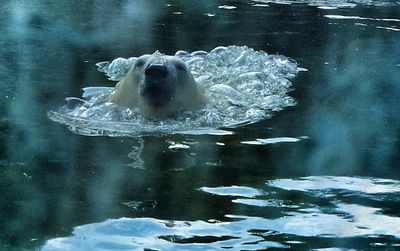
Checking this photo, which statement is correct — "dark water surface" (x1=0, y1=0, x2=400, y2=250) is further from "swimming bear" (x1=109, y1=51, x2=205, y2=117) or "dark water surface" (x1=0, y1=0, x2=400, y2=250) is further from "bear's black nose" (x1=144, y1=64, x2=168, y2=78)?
"bear's black nose" (x1=144, y1=64, x2=168, y2=78)

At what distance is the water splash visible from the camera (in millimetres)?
6895

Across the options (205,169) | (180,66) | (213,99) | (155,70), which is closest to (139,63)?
(180,66)

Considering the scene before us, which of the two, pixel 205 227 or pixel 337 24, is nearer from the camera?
pixel 205 227

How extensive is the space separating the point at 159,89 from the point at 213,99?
37.9 inches

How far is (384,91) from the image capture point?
865 centimetres

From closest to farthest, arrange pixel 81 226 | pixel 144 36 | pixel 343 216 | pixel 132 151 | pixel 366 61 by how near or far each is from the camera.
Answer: pixel 81 226 → pixel 343 216 → pixel 132 151 → pixel 366 61 → pixel 144 36

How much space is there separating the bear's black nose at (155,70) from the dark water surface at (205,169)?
0.74 m

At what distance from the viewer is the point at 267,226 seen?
453cm

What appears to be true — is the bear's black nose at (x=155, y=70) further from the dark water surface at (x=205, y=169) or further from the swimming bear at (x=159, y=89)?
the dark water surface at (x=205, y=169)

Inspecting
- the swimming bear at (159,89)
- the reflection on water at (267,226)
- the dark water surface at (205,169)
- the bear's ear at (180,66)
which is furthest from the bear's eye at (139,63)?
the reflection on water at (267,226)

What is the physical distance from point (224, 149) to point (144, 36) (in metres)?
5.82

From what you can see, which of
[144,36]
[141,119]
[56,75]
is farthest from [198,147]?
[144,36]

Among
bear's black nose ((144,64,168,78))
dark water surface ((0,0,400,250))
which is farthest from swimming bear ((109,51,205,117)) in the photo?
dark water surface ((0,0,400,250))

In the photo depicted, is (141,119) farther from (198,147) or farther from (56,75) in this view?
(56,75)
